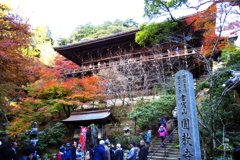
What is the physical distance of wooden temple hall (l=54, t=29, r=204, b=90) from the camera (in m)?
15.8

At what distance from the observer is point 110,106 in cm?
1608

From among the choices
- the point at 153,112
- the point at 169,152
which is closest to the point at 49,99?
the point at 153,112

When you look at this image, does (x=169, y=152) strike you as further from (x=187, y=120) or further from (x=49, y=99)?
(x=49, y=99)

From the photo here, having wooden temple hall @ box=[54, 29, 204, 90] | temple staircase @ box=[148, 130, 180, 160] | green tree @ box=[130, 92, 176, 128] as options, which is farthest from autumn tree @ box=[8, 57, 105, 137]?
temple staircase @ box=[148, 130, 180, 160]

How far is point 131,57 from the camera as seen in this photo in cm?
2014

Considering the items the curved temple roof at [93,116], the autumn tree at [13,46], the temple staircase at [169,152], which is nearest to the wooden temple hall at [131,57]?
the curved temple roof at [93,116]

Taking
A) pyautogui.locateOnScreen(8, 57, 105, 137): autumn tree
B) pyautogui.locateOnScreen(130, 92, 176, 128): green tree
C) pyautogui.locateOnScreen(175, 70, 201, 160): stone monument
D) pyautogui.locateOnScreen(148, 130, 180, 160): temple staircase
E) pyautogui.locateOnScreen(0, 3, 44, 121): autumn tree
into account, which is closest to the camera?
pyautogui.locateOnScreen(175, 70, 201, 160): stone monument

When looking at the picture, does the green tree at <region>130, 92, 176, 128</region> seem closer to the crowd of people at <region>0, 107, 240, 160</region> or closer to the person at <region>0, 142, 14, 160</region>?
the crowd of people at <region>0, 107, 240, 160</region>

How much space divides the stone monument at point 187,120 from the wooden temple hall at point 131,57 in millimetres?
8535

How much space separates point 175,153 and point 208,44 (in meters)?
7.99

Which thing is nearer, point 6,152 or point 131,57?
point 6,152

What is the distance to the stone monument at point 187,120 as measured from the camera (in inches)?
182

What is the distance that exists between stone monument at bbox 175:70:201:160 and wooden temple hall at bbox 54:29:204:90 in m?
8.54

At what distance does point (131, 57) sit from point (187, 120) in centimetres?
1582
